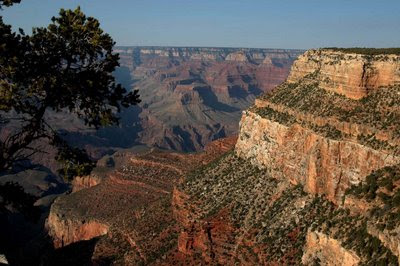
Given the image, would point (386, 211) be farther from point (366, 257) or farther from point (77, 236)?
point (77, 236)

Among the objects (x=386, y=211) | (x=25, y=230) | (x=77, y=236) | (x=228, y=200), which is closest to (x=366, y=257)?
(x=386, y=211)

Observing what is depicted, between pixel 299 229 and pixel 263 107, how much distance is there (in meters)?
19.2

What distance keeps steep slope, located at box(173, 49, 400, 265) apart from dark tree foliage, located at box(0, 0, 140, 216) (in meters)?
16.5

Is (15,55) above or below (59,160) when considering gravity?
above

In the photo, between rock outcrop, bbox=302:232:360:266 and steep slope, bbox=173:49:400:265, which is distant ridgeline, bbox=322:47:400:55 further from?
rock outcrop, bbox=302:232:360:266

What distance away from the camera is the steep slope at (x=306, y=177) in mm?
35000

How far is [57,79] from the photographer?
2495 cm

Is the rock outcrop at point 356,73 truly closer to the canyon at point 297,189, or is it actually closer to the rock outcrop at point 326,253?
the canyon at point 297,189

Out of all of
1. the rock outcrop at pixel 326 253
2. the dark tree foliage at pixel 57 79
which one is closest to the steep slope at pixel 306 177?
the rock outcrop at pixel 326 253

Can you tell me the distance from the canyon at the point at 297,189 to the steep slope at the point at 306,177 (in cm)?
11

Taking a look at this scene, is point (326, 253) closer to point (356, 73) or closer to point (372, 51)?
point (356, 73)

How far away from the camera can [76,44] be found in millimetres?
25531

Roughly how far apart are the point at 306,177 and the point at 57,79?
29503 mm

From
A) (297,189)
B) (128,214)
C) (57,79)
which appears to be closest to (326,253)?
(297,189)
